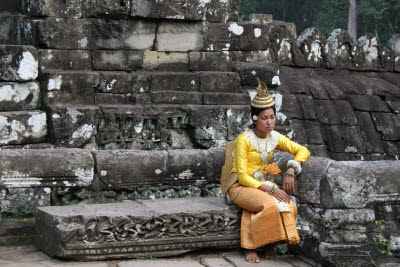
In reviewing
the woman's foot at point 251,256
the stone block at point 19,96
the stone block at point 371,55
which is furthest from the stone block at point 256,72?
the stone block at point 371,55

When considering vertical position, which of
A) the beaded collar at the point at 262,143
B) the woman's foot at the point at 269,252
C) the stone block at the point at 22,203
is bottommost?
the woman's foot at the point at 269,252

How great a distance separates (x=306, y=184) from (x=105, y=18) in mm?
2728

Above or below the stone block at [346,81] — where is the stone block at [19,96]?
above

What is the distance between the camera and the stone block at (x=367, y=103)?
9470 millimetres

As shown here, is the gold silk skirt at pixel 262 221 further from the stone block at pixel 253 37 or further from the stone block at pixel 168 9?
the stone block at pixel 253 37

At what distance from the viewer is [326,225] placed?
4754mm

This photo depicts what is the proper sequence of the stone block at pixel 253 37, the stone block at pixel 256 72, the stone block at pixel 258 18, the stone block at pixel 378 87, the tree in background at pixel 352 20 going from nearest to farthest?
the stone block at pixel 256 72 → the stone block at pixel 253 37 → the stone block at pixel 378 87 → the stone block at pixel 258 18 → the tree in background at pixel 352 20

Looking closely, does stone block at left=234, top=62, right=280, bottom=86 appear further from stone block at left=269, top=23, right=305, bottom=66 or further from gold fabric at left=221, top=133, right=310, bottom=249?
stone block at left=269, top=23, right=305, bottom=66

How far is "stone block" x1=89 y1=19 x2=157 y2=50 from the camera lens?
6.47 metres

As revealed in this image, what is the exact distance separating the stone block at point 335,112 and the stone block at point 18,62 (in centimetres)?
437

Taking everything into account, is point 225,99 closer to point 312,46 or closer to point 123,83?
point 123,83

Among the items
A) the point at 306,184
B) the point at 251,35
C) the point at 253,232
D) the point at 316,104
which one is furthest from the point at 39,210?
the point at 316,104

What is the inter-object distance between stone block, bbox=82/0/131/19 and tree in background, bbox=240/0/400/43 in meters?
15.5

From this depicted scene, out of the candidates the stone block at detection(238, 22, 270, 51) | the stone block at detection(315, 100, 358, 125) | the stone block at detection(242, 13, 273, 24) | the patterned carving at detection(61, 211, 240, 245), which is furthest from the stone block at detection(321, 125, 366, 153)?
the patterned carving at detection(61, 211, 240, 245)
